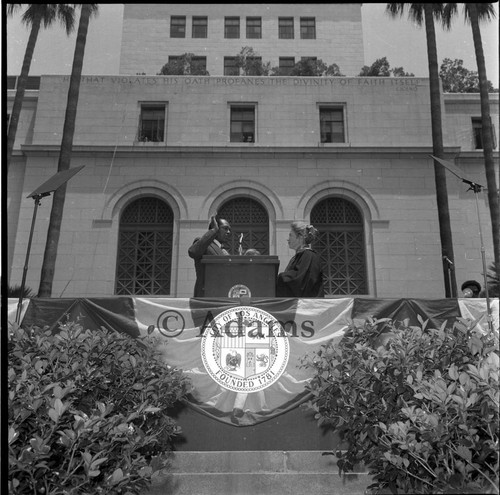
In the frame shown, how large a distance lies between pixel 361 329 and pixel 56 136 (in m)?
20.1

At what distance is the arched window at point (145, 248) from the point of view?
67.0ft

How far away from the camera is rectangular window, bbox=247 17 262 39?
3347cm

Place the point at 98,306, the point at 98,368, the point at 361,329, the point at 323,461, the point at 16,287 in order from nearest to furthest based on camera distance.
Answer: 1. the point at 98,368
2. the point at 361,329
3. the point at 323,461
4. the point at 98,306
5. the point at 16,287

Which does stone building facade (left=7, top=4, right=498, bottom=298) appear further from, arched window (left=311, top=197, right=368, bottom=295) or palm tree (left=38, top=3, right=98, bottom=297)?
palm tree (left=38, top=3, right=98, bottom=297)

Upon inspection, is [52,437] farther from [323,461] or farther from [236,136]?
[236,136]

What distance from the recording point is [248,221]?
21.5 metres

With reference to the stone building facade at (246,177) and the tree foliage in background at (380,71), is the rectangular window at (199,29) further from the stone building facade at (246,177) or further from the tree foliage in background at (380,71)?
the tree foliage in background at (380,71)

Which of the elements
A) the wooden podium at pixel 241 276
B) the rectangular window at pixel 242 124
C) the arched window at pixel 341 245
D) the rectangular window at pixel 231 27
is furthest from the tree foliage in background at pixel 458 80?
the wooden podium at pixel 241 276

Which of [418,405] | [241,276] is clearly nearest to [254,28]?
[241,276]

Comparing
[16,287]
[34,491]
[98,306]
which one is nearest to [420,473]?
[34,491]

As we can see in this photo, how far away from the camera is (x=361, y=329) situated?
5492 millimetres

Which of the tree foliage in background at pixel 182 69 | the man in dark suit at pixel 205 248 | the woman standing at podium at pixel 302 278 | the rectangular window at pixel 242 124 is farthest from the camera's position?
the tree foliage in background at pixel 182 69

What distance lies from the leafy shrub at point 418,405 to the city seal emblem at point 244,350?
1.26m

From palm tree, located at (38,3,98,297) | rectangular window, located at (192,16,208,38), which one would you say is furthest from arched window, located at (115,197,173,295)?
rectangular window, located at (192,16,208,38)
